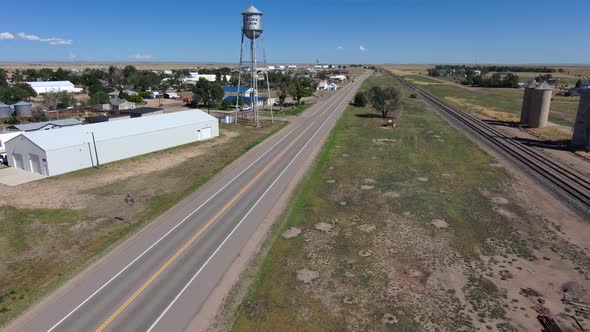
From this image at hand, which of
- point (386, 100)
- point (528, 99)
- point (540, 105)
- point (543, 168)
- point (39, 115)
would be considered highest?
point (528, 99)

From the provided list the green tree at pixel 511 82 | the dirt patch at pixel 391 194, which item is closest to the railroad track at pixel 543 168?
the dirt patch at pixel 391 194

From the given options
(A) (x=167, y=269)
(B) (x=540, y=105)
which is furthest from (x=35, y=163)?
(B) (x=540, y=105)

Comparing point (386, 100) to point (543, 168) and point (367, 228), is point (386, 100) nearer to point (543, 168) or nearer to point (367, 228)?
point (543, 168)

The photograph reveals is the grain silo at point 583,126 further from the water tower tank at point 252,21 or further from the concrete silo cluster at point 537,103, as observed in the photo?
the water tower tank at point 252,21

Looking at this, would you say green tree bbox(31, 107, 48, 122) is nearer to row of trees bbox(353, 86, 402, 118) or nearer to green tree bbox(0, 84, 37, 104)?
green tree bbox(0, 84, 37, 104)

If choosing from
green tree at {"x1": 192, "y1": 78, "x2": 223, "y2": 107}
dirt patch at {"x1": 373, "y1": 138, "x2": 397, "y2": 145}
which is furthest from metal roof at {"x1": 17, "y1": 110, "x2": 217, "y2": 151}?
green tree at {"x1": 192, "y1": 78, "x2": 223, "y2": 107}

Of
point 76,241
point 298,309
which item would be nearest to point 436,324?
point 298,309

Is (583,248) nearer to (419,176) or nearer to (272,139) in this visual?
(419,176)
